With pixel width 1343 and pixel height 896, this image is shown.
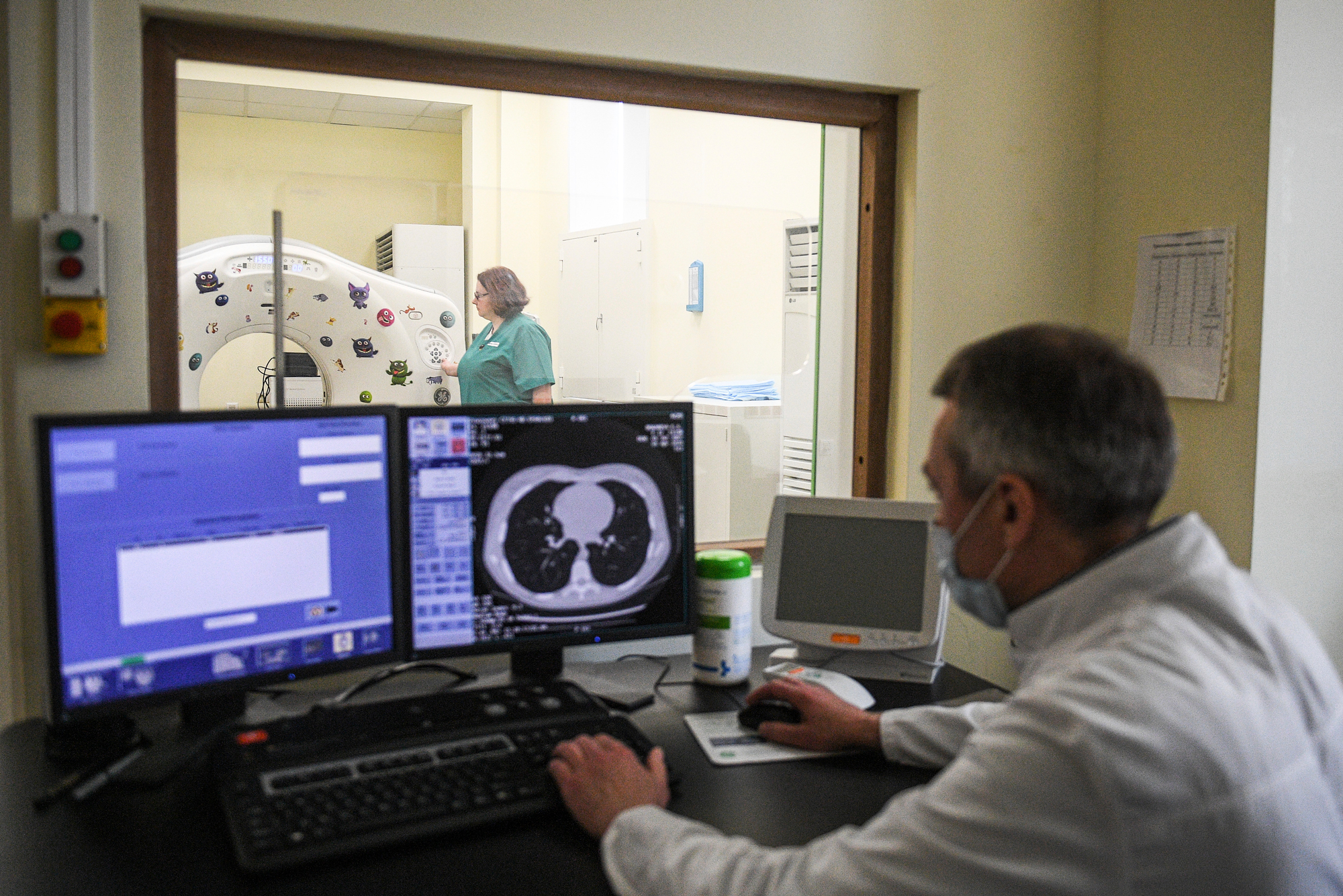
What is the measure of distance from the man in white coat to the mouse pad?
0.66 feet

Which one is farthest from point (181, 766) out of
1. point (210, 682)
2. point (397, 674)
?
point (397, 674)

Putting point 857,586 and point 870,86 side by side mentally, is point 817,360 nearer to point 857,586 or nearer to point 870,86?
point 870,86

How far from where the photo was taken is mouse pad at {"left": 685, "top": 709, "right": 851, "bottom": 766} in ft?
4.36

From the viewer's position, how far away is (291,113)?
6000 millimetres

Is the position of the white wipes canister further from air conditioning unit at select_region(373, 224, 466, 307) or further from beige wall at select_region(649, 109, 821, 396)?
air conditioning unit at select_region(373, 224, 466, 307)

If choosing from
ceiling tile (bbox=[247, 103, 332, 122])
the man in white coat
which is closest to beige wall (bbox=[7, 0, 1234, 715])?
the man in white coat

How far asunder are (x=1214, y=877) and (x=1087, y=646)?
0.67 feet

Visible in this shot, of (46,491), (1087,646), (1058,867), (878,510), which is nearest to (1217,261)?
(878,510)

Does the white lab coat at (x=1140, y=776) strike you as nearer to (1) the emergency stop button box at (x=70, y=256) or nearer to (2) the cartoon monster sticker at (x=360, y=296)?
(1) the emergency stop button box at (x=70, y=256)

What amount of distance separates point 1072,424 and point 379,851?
80cm

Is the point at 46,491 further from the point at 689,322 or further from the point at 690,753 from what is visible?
the point at 689,322

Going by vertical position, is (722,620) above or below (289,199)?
below

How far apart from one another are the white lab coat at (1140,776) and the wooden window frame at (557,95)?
1.24m

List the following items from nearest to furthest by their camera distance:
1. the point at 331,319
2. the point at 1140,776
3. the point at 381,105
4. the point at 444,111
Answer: the point at 1140,776 → the point at 331,319 → the point at 444,111 → the point at 381,105
